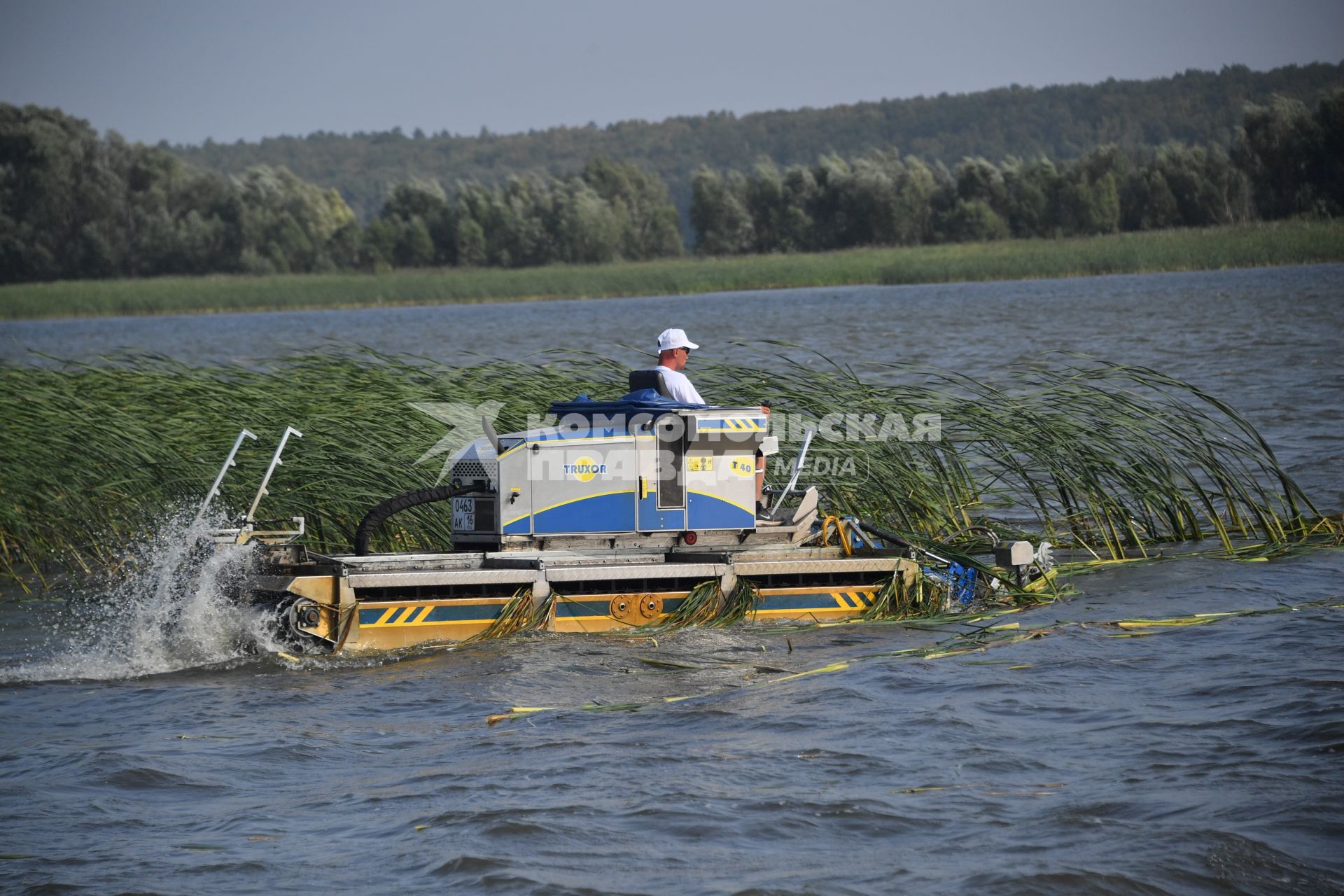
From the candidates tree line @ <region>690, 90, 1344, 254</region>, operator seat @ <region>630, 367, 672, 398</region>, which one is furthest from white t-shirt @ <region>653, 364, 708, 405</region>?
tree line @ <region>690, 90, 1344, 254</region>

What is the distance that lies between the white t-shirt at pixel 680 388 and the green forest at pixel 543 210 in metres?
62.4

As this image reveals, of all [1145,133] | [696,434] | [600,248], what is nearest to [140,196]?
[600,248]

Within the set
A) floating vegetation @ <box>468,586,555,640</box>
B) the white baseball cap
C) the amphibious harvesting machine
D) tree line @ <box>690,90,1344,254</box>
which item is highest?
tree line @ <box>690,90,1344,254</box>

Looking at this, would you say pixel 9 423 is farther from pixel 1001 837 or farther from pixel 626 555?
pixel 1001 837

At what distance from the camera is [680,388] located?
36.1 ft

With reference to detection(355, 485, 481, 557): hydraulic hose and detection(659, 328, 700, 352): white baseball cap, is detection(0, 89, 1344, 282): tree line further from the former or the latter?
detection(355, 485, 481, 557): hydraulic hose

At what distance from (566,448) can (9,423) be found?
22.3 ft

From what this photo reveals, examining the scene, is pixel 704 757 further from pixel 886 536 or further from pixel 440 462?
pixel 440 462

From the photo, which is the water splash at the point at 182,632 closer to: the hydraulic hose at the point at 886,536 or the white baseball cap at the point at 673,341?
the white baseball cap at the point at 673,341

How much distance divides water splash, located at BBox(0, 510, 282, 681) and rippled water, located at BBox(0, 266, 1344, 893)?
0.03 metres

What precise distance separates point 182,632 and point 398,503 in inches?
70.1

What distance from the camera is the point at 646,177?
10388 centimetres

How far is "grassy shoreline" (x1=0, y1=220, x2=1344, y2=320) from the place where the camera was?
192 ft

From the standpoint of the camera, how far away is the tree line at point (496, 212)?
75.4m
